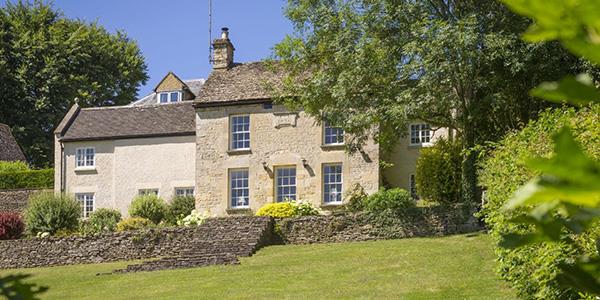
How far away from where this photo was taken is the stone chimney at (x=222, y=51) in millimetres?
30016

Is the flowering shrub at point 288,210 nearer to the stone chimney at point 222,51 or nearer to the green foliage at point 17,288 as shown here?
the stone chimney at point 222,51

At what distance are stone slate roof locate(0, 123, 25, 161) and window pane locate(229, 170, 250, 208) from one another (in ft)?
59.3

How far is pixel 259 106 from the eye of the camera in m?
28.5

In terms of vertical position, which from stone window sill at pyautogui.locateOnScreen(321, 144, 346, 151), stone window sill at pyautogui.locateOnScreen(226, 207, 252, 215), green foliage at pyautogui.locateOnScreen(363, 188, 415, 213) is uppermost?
stone window sill at pyautogui.locateOnScreen(321, 144, 346, 151)

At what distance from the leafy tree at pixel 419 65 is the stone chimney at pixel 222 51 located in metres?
5.65

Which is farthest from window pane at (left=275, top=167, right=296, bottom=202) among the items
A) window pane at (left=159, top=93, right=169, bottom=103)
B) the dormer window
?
window pane at (left=159, top=93, right=169, bottom=103)

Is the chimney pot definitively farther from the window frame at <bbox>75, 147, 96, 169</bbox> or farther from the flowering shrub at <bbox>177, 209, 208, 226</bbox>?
the window frame at <bbox>75, 147, 96, 169</bbox>

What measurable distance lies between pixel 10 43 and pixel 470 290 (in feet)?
132

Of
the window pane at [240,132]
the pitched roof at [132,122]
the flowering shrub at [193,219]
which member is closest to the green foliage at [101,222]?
the flowering shrub at [193,219]

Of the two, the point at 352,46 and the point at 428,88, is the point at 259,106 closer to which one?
the point at 352,46

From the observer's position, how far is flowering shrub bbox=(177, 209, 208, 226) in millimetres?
26812

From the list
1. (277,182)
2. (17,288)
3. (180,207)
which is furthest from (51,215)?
(17,288)

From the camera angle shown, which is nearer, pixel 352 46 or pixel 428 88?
pixel 428 88

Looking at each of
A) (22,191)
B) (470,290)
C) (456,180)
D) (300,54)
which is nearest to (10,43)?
(22,191)
